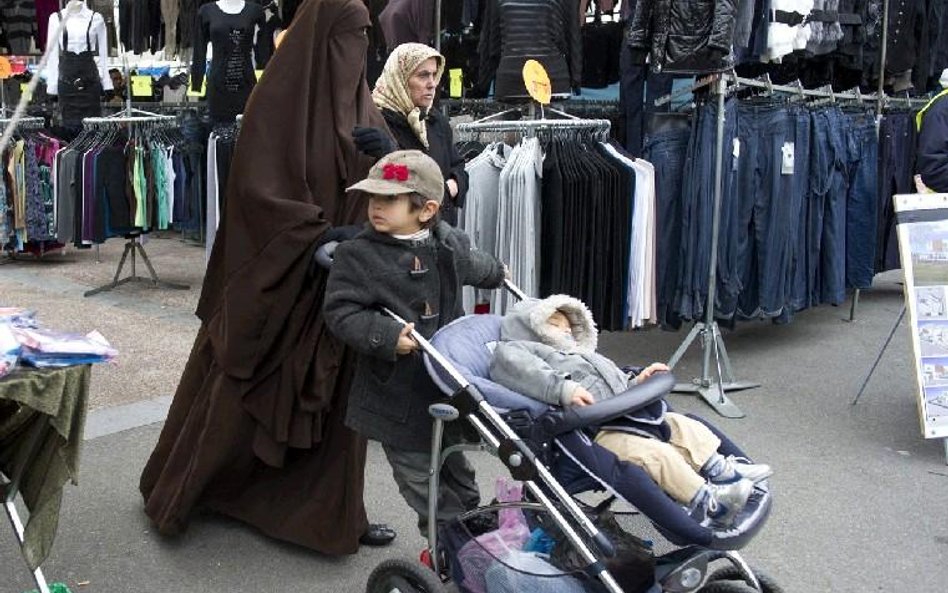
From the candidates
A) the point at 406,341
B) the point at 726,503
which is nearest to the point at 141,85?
the point at 406,341

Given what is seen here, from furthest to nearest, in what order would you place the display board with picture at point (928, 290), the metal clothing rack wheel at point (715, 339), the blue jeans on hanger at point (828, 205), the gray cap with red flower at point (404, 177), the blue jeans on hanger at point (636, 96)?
the blue jeans on hanger at point (636, 96) < the blue jeans on hanger at point (828, 205) < the metal clothing rack wheel at point (715, 339) < the display board with picture at point (928, 290) < the gray cap with red flower at point (404, 177)

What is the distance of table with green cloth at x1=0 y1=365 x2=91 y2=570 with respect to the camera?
8.73 ft

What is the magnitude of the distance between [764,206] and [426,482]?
401cm

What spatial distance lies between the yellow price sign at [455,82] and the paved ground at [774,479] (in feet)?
7.77

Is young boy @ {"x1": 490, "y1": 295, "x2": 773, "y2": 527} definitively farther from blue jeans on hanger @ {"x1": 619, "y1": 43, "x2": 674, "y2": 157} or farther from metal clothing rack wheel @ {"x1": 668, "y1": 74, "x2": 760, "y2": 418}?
blue jeans on hanger @ {"x1": 619, "y1": 43, "x2": 674, "y2": 157}

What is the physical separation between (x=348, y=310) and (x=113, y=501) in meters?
1.92

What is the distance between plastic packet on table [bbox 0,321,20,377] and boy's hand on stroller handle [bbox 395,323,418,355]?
1.04 metres

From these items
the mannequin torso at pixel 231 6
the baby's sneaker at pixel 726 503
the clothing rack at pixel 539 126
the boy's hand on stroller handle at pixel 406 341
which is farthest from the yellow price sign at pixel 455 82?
the baby's sneaker at pixel 726 503

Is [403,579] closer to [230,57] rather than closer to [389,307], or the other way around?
[389,307]

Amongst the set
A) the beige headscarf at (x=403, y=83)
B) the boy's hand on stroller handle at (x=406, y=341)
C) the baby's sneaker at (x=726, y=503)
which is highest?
the beige headscarf at (x=403, y=83)

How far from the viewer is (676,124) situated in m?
6.22

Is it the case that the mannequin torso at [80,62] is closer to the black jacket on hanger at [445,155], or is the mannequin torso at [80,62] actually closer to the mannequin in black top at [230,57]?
the mannequin in black top at [230,57]

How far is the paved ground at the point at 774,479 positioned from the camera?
3.76m

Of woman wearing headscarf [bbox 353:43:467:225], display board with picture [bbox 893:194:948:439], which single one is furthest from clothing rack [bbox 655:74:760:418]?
woman wearing headscarf [bbox 353:43:467:225]
